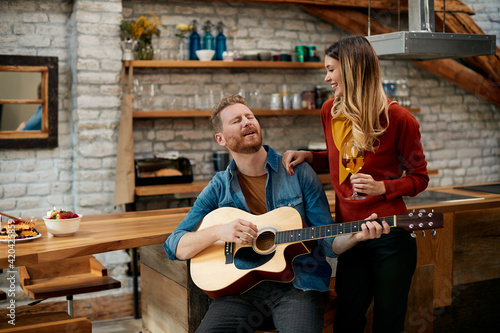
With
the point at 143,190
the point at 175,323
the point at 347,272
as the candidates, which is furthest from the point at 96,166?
the point at 347,272

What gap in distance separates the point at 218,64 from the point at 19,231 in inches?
107

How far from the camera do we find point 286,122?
219 inches

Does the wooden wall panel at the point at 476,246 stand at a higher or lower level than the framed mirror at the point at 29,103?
lower

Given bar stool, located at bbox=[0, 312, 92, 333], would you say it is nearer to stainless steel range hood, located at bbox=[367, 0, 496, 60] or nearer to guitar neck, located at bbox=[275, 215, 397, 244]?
guitar neck, located at bbox=[275, 215, 397, 244]

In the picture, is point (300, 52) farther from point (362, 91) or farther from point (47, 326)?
point (47, 326)

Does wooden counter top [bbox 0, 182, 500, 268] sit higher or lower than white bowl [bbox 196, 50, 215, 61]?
lower

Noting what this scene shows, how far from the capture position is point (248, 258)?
237 cm

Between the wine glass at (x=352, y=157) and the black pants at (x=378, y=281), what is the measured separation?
29 cm

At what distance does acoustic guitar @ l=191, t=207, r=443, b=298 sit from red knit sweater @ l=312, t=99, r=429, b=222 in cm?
24

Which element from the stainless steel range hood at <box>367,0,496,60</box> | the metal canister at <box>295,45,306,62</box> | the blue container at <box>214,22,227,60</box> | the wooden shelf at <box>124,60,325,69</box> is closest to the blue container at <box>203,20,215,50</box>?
the blue container at <box>214,22,227,60</box>

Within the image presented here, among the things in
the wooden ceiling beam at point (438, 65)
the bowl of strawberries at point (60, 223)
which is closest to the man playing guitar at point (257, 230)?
the bowl of strawberries at point (60, 223)

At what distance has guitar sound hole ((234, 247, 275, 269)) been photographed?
233 cm

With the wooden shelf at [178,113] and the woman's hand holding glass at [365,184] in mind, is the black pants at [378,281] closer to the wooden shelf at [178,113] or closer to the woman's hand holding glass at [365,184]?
the woman's hand holding glass at [365,184]

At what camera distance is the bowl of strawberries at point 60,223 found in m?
2.62
